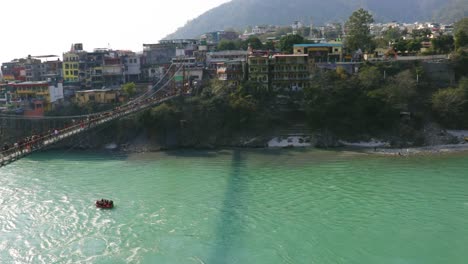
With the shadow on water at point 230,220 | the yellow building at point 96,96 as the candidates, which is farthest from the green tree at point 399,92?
the yellow building at point 96,96

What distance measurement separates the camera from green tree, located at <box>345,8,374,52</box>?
3059 centimetres

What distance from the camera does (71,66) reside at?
3061 centimetres

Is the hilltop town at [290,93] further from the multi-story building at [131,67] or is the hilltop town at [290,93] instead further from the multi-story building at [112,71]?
the multi-story building at [131,67]

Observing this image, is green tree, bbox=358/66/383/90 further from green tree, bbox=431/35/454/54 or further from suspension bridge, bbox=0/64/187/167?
suspension bridge, bbox=0/64/187/167

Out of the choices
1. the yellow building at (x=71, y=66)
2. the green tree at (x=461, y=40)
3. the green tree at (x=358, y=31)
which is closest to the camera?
the green tree at (x=461, y=40)

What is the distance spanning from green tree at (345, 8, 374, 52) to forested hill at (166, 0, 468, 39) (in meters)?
92.6

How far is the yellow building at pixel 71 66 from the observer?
30.4 meters

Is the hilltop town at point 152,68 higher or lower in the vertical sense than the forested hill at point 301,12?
lower

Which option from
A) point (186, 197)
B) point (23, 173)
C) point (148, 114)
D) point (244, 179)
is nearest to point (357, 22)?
point (148, 114)

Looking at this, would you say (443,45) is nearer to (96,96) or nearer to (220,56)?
(220,56)

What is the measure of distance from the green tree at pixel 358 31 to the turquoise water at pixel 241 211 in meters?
13.7

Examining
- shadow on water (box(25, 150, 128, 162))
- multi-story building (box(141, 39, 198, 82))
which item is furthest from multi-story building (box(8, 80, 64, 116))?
multi-story building (box(141, 39, 198, 82))

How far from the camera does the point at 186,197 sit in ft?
48.5

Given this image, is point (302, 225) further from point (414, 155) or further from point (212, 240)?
point (414, 155)
